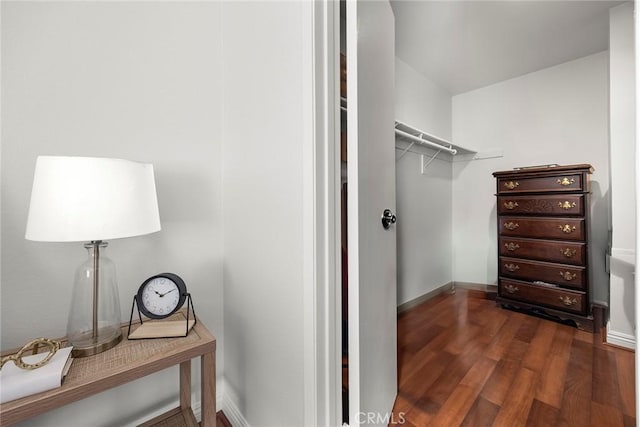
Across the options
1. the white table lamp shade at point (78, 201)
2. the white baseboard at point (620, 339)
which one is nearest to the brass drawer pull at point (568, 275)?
the white baseboard at point (620, 339)

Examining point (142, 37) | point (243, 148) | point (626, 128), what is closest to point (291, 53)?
point (243, 148)

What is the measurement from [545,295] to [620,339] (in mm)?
465

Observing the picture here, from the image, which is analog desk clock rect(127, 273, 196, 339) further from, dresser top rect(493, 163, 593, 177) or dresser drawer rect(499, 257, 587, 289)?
dresser top rect(493, 163, 593, 177)

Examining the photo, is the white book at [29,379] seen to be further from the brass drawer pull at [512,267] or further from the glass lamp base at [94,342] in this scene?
the brass drawer pull at [512,267]

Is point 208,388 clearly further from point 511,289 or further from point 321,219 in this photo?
point 511,289

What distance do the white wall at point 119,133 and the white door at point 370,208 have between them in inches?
29.7

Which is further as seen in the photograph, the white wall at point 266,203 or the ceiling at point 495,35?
the ceiling at point 495,35

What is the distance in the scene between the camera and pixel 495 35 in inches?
85.7

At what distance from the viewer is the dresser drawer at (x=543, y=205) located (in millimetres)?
2123

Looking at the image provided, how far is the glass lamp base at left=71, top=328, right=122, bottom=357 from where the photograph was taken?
2.61 ft

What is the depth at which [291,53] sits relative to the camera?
947 millimetres

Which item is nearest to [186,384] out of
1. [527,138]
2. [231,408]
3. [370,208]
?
[231,408]

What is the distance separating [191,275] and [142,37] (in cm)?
104

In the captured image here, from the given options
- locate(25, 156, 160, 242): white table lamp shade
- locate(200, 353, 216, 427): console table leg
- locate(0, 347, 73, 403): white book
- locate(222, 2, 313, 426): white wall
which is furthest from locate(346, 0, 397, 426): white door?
locate(0, 347, 73, 403): white book
